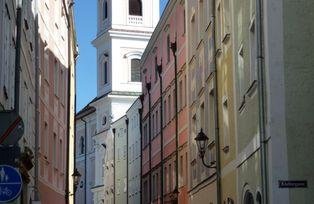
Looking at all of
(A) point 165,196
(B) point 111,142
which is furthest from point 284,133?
(B) point 111,142

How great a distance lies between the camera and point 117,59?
83688 mm

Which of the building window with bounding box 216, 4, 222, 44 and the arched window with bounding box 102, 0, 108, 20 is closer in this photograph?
the building window with bounding box 216, 4, 222, 44

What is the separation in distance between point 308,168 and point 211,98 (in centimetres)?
1113

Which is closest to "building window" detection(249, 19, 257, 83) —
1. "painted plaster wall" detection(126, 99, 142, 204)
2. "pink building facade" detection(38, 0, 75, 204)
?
"pink building facade" detection(38, 0, 75, 204)

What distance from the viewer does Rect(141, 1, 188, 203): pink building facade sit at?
3556cm

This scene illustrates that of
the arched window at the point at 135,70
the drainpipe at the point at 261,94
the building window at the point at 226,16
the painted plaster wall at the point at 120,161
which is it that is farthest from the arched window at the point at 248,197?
the arched window at the point at 135,70

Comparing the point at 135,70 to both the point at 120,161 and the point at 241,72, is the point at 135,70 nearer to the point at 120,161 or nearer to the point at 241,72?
the point at 120,161

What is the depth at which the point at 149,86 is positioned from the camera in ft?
159

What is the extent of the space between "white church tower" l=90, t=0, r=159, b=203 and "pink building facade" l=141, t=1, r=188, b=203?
2899cm

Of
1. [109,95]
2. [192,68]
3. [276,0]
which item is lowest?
[276,0]

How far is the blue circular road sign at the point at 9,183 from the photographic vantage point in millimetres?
10453

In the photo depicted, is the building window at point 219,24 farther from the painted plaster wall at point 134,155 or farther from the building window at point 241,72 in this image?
the painted plaster wall at point 134,155

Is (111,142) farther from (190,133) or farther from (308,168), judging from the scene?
(308,168)

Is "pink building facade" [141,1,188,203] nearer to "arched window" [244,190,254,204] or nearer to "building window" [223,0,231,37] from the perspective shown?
"building window" [223,0,231,37]
